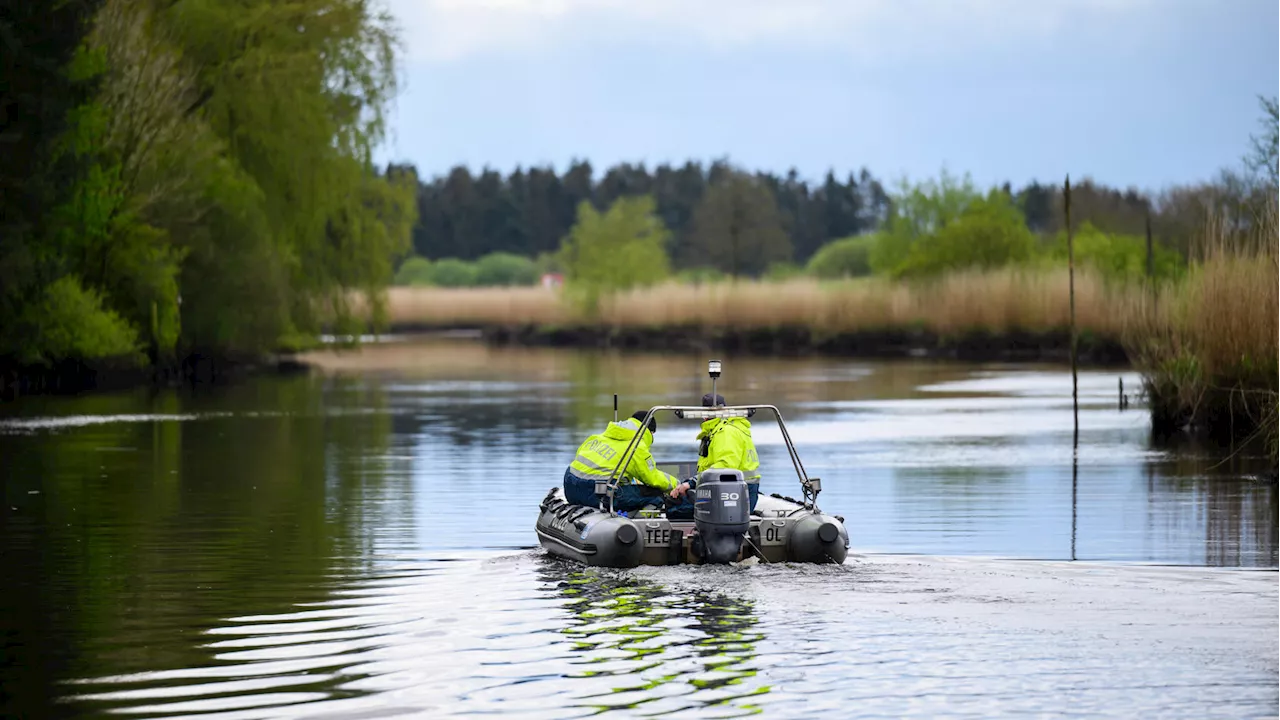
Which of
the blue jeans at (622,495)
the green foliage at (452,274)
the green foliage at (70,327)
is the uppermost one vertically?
the green foliage at (452,274)

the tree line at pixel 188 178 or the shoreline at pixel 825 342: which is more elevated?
the tree line at pixel 188 178

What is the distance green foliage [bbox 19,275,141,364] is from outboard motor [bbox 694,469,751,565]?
93.1 feet

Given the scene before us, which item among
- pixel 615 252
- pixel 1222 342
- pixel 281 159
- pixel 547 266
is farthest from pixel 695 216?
pixel 1222 342

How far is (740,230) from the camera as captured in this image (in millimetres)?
124688

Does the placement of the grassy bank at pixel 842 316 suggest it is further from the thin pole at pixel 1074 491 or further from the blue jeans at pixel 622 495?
the blue jeans at pixel 622 495

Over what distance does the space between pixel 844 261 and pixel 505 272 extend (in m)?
27.8

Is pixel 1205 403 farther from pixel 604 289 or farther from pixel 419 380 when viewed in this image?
pixel 604 289

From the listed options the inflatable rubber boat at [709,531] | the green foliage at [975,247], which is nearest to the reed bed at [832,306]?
the green foliage at [975,247]

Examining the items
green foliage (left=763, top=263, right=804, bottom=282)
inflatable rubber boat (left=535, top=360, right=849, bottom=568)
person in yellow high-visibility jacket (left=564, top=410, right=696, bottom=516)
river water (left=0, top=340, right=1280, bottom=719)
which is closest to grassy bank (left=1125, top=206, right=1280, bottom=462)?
river water (left=0, top=340, right=1280, bottom=719)

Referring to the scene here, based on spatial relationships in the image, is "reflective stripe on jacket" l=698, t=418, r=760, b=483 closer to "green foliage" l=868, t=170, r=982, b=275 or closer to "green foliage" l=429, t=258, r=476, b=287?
"green foliage" l=868, t=170, r=982, b=275

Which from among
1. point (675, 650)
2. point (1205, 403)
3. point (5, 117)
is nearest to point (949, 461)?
point (1205, 403)

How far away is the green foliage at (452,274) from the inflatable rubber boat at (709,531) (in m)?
126

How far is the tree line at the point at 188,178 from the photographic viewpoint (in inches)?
1479

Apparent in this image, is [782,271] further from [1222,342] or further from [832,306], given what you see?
[1222,342]
